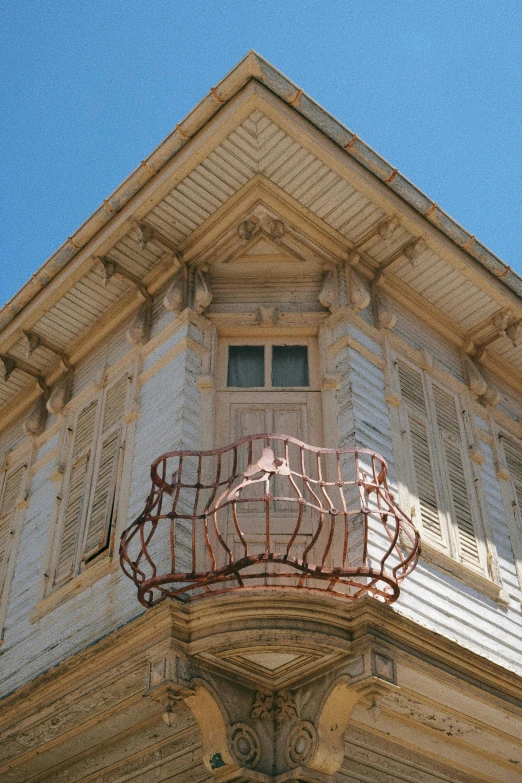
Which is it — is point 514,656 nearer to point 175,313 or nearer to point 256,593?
point 256,593

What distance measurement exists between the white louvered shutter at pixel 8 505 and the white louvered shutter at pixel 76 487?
107cm

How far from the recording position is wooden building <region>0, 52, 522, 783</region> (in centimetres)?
821

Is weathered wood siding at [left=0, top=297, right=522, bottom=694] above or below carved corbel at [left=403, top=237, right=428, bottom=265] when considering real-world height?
below

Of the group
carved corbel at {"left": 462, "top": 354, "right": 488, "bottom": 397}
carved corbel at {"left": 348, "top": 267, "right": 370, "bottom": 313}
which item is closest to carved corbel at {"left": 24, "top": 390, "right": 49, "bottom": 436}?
carved corbel at {"left": 348, "top": 267, "right": 370, "bottom": 313}

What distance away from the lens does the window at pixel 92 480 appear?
34.7 ft

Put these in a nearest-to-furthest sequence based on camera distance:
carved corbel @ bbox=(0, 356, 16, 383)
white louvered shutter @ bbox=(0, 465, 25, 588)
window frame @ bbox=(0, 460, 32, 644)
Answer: window frame @ bbox=(0, 460, 32, 644), white louvered shutter @ bbox=(0, 465, 25, 588), carved corbel @ bbox=(0, 356, 16, 383)

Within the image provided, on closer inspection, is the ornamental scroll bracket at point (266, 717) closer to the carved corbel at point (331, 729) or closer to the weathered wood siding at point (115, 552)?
the carved corbel at point (331, 729)

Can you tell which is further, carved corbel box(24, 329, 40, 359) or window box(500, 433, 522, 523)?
carved corbel box(24, 329, 40, 359)

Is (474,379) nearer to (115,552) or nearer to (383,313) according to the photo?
(383,313)

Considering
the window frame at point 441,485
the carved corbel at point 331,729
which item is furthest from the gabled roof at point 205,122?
the carved corbel at point 331,729

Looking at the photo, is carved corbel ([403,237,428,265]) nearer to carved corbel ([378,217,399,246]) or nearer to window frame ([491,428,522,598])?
carved corbel ([378,217,399,246])

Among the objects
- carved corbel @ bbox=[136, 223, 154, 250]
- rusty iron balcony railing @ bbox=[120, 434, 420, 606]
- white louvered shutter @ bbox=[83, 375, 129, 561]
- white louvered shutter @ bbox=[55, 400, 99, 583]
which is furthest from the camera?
carved corbel @ bbox=[136, 223, 154, 250]

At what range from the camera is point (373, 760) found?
871 centimetres

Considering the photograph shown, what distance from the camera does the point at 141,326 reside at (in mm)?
11789
